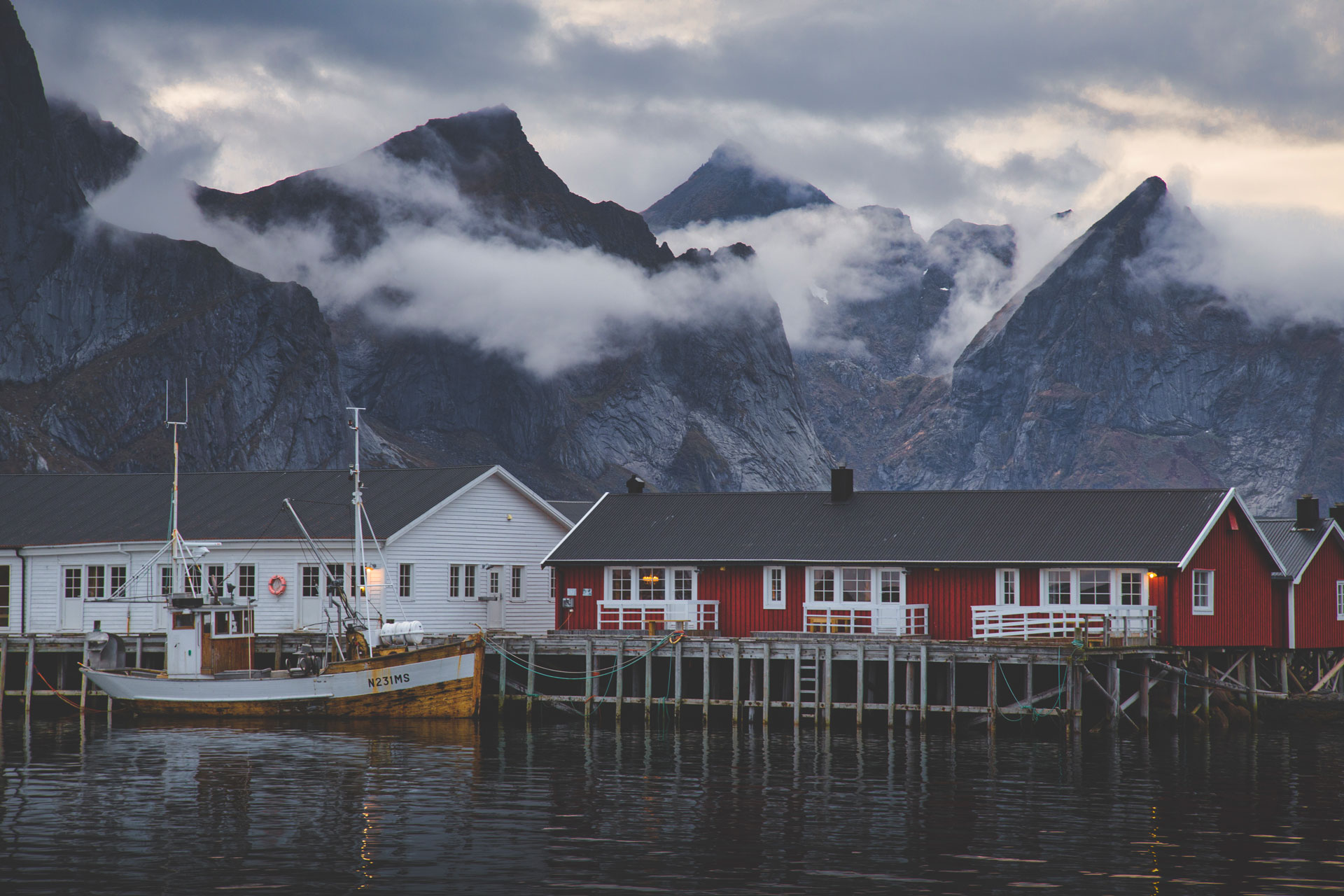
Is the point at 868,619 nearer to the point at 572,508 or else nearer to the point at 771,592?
the point at 771,592

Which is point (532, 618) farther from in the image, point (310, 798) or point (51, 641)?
point (310, 798)

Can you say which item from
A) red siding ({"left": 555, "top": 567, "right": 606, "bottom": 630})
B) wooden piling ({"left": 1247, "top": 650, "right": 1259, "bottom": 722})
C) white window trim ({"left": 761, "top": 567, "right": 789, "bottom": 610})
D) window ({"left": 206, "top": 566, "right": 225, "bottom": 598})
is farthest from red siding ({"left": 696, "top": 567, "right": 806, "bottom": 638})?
window ({"left": 206, "top": 566, "right": 225, "bottom": 598})

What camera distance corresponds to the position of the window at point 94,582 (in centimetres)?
5438

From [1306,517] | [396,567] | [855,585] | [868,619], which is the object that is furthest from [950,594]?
[396,567]

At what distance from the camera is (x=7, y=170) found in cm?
19812

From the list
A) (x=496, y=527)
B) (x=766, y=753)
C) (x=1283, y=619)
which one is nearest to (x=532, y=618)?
(x=496, y=527)

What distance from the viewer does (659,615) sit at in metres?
50.6

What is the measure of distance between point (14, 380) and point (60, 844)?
180797mm

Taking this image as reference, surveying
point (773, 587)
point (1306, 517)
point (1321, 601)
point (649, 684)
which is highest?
point (1306, 517)

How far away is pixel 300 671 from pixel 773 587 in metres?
15.2

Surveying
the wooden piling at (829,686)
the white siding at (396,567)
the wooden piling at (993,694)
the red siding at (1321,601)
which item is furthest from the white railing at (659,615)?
the red siding at (1321,601)

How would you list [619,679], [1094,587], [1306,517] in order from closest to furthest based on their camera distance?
1. [1094,587]
2. [619,679]
3. [1306,517]

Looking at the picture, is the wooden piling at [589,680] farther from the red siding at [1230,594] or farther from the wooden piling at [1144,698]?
the red siding at [1230,594]

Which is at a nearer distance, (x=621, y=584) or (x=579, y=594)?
(x=621, y=584)
